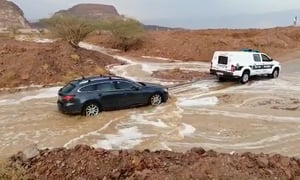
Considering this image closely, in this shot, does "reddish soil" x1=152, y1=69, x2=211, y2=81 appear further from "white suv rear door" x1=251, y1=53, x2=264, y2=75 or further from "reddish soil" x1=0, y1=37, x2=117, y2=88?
"reddish soil" x1=0, y1=37, x2=117, y2=88

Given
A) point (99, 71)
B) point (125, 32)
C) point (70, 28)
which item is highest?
point (70, 28)

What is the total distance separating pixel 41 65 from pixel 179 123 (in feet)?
46.0

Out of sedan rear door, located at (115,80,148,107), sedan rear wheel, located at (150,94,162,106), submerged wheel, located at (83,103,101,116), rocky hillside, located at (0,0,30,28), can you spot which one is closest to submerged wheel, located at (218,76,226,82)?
sedan rear wheel, located at (150,94,162,106)

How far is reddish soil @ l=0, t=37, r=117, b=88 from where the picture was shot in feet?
88.1

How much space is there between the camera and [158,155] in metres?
9.14

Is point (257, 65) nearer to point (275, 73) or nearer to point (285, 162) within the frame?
point (275, 73)

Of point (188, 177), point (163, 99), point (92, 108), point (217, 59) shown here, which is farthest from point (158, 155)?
point (217, 59)

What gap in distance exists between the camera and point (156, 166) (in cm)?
835

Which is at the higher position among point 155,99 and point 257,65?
point 257,65

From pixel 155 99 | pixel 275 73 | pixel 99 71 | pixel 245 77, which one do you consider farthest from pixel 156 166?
pixel 99 71

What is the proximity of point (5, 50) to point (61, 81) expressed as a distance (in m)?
6.23

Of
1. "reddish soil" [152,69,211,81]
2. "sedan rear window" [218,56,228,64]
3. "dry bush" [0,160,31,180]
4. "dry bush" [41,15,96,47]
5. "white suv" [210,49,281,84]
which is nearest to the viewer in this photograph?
"dry bush" [0,160,31,180]

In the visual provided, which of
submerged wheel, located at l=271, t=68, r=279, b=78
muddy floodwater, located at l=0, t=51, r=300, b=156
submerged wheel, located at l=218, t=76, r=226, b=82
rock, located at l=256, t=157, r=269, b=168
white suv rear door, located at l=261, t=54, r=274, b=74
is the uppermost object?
white suv rear door, located at l=261, t=54, r=274, b=74

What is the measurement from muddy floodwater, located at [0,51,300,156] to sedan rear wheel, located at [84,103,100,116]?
14.8 inches
